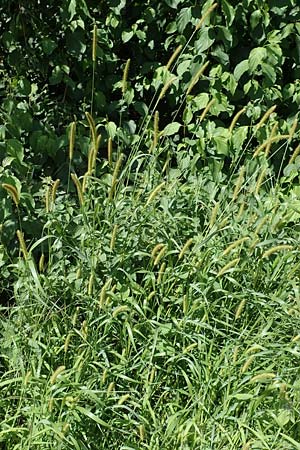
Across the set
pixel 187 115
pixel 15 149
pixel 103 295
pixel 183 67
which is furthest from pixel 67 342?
pixel 183 67

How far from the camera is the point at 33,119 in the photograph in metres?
3.69

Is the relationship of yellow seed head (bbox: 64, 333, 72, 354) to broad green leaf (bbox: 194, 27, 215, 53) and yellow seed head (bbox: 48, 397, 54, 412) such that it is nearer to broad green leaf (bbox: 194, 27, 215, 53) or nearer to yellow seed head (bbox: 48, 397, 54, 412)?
yellow seed head (bbox: 48, 397, 54, 412)

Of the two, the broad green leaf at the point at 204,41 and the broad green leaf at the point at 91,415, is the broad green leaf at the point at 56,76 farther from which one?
the broad green leaf at the point at 91,415

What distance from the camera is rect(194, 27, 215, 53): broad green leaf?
145 inches

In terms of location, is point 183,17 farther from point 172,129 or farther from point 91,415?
point 91,415

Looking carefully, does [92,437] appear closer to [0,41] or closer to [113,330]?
[113,330]

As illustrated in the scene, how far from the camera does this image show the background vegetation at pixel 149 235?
2.79m

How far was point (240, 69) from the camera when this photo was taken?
3775 mm

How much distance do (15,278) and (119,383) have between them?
2.68 ft

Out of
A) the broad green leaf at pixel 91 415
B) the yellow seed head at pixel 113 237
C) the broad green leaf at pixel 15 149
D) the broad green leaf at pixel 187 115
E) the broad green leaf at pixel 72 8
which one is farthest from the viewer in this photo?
the broad green leaf at pixel 187 115

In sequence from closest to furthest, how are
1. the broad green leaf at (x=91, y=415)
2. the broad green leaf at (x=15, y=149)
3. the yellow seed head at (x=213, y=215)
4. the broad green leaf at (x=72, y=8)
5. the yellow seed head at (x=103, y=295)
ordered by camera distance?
the broad green leaf at (x=91, y=415) → the yellow seed head at (x=103, y=295) → the yellow seed head at (x=213, y=215) → the broad green leaf at (x=15, y=149) → the broad green leaf at (x=72, y=8)

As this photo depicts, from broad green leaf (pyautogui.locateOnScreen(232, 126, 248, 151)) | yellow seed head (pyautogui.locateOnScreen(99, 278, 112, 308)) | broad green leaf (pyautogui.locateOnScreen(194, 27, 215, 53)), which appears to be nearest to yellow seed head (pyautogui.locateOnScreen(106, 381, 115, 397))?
yellow seed head (pyautogui.locateOnScreen(99, 278, 112, 308))

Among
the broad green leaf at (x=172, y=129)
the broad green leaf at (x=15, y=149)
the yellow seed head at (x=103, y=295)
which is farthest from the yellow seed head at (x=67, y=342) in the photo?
the broad green leaf at (x=172, y=129)

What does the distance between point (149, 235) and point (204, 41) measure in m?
1.06
